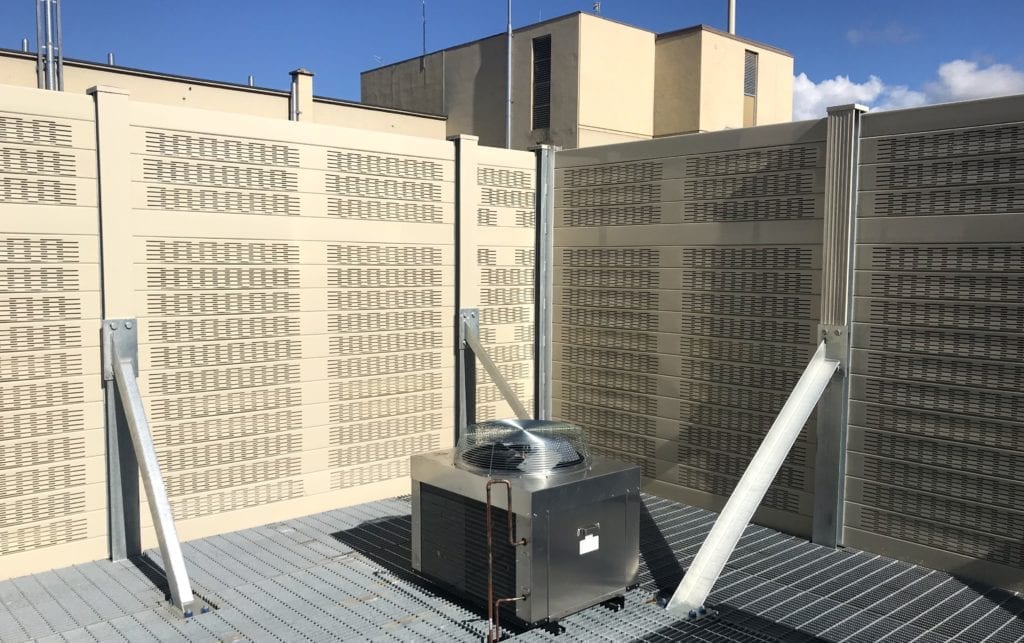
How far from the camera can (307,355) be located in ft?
23.9

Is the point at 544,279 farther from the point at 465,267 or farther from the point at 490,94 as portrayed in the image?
the point at 490,94

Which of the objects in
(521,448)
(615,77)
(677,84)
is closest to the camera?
(521,448)

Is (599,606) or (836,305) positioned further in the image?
(836,305)

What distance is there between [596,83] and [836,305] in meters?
11.5

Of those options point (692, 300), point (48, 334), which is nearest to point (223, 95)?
point (48, 334)

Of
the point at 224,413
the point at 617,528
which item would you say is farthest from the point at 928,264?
the point at 224,413

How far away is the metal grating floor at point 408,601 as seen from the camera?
16.4 feet

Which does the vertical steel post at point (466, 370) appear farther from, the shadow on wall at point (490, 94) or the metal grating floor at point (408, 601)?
the shadow on wall at point (490, 94)

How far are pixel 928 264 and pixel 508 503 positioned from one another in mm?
3757

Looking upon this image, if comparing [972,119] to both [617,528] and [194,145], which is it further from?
[194,145]

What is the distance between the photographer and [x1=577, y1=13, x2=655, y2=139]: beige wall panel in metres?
16.7

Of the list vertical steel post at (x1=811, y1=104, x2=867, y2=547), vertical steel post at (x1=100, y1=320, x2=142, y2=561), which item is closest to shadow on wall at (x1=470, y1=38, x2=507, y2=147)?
vertical steel post at (x1=811, y1=104, x2=867, y2=547)

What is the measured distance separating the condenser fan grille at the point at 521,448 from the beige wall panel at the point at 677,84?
46.3 feet

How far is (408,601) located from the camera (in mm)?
5473
